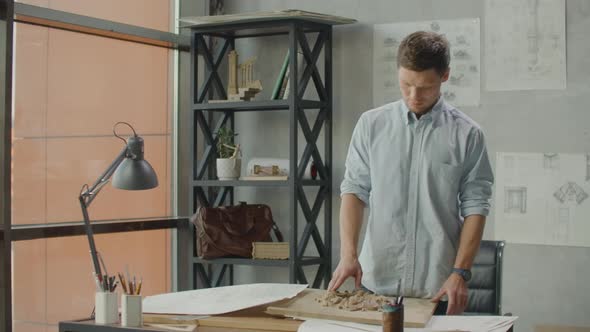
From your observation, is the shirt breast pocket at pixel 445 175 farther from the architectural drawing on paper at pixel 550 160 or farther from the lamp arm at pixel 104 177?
the architectural drawing on paper at pixel 550 160

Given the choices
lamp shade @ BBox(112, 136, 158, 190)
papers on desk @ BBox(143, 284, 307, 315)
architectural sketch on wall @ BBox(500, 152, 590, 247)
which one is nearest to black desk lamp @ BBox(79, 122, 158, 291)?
lamp shade @ BBox(112, 136, 158, 190)

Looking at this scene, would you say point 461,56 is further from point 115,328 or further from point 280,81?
point 115,328

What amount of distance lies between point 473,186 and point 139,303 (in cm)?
109

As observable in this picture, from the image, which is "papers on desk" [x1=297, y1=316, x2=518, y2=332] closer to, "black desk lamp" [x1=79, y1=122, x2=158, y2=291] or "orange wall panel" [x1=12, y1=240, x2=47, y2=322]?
"black desk lamp" [x1=79, y1=122, x2=158, y2=291]

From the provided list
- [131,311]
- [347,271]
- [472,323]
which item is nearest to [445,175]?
[347,271]

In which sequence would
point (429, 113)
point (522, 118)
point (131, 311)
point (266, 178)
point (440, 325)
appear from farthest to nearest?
1. point (266, 178)
2. point (522, 118)
3. point (429, 113)
4. point (131, 311)
5. point (440, 325)

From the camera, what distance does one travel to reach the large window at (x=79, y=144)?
14.6 feet

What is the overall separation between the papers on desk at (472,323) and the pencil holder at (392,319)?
29 cm

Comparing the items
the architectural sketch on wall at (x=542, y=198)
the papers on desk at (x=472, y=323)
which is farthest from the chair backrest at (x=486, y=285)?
the papers on desk at (x=472, y=323)

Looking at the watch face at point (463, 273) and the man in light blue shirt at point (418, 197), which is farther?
the man in light blue shirt at point (418, 197)

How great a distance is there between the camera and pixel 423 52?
275cm

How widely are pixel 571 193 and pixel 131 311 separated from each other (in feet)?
8.93

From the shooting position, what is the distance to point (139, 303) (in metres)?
2.54

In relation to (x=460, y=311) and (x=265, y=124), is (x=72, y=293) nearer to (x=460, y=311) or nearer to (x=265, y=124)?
(x=265, y=124)
